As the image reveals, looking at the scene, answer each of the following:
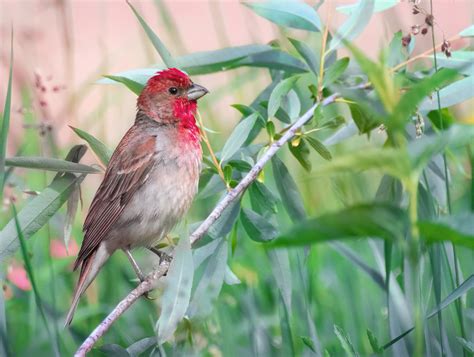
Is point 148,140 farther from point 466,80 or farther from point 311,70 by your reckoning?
point 466,80

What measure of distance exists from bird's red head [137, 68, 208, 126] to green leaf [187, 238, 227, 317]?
0.69 metres

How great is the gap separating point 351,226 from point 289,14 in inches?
50.1

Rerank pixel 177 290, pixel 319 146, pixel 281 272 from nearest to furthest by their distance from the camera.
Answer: pixel 177 290
pixel 319 146
pixel 281 272

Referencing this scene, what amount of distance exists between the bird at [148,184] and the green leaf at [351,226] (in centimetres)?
162

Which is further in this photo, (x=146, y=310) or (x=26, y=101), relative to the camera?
(x=26, y=101)

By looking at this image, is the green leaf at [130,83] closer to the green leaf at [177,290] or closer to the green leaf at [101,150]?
the green leaf at [101,150]

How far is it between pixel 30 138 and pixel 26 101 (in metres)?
0.20

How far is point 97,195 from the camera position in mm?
2863

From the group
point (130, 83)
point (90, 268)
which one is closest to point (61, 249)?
point (90, 268)

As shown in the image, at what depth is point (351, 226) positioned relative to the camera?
3.73 ft

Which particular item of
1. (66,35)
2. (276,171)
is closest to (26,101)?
(66,35)

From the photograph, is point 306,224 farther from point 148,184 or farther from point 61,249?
point 61,249

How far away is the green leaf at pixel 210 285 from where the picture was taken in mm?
2340

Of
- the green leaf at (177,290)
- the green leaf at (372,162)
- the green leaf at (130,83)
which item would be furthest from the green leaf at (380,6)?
the green leaf at (372,162)
